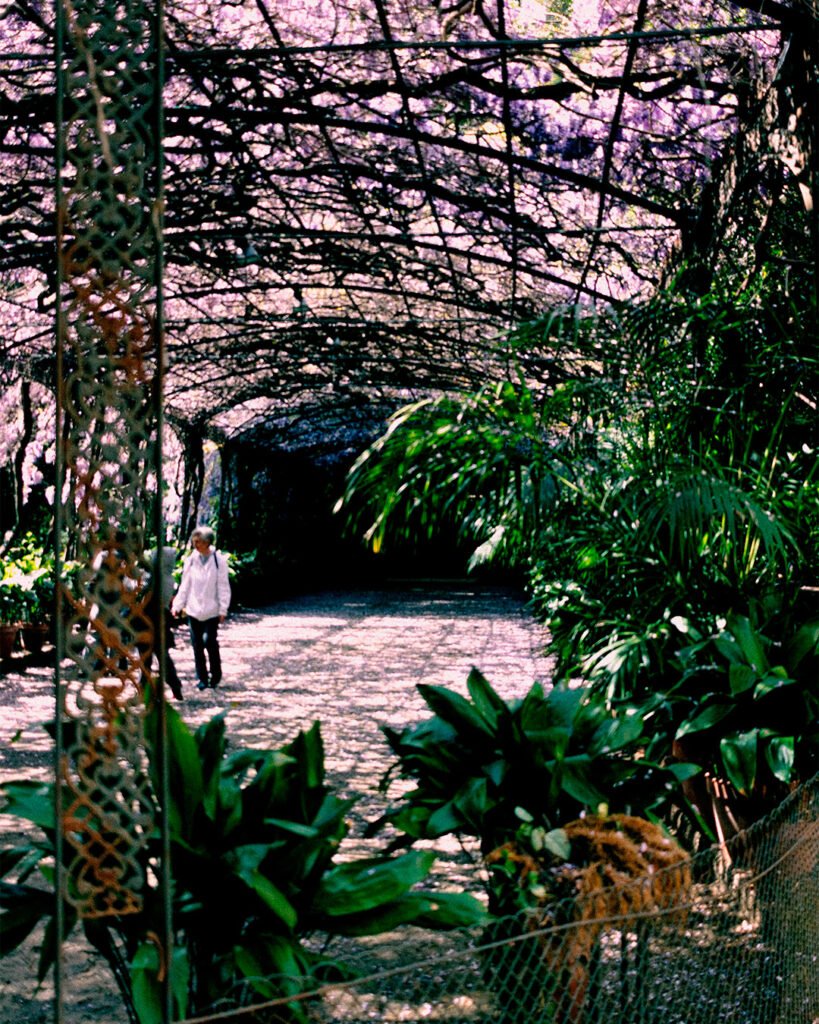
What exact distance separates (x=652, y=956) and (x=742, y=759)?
2.89 feet

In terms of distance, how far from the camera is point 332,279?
10.9 meters

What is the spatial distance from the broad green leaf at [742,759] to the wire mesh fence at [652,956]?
11.7 inches

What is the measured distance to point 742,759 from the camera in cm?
398

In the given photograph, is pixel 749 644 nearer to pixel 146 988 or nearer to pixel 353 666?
pixel 146 988

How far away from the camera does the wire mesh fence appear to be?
2.44 meters

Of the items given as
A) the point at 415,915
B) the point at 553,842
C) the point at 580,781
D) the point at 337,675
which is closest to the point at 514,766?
the point at 580,781

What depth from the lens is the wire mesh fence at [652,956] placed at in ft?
8.00

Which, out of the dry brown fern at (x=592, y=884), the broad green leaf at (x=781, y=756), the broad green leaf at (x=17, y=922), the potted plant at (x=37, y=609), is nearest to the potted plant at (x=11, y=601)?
the potted plant at (x=37, y=609)

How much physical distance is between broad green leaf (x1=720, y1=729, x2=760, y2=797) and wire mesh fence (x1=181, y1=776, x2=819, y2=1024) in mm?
297

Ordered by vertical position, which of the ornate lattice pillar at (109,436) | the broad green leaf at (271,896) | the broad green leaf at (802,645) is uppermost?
the ornate lattice pillar at (109,436)

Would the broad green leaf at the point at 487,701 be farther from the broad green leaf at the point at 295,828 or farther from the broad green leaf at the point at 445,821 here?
the broad green leaf at the point at 295,828

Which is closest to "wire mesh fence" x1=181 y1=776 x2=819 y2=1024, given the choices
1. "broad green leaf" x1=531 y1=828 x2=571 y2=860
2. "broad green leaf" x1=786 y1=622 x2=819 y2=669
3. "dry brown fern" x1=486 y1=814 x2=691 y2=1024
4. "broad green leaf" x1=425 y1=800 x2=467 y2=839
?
"dry brown fern" x1=486 y1=814 x2=691 y2=1024

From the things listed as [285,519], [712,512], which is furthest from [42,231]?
[285,519]

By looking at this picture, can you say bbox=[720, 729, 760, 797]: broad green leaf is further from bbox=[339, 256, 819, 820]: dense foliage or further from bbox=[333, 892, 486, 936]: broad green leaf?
bbox=[333, 892, 486, 936]: broad green leaf
